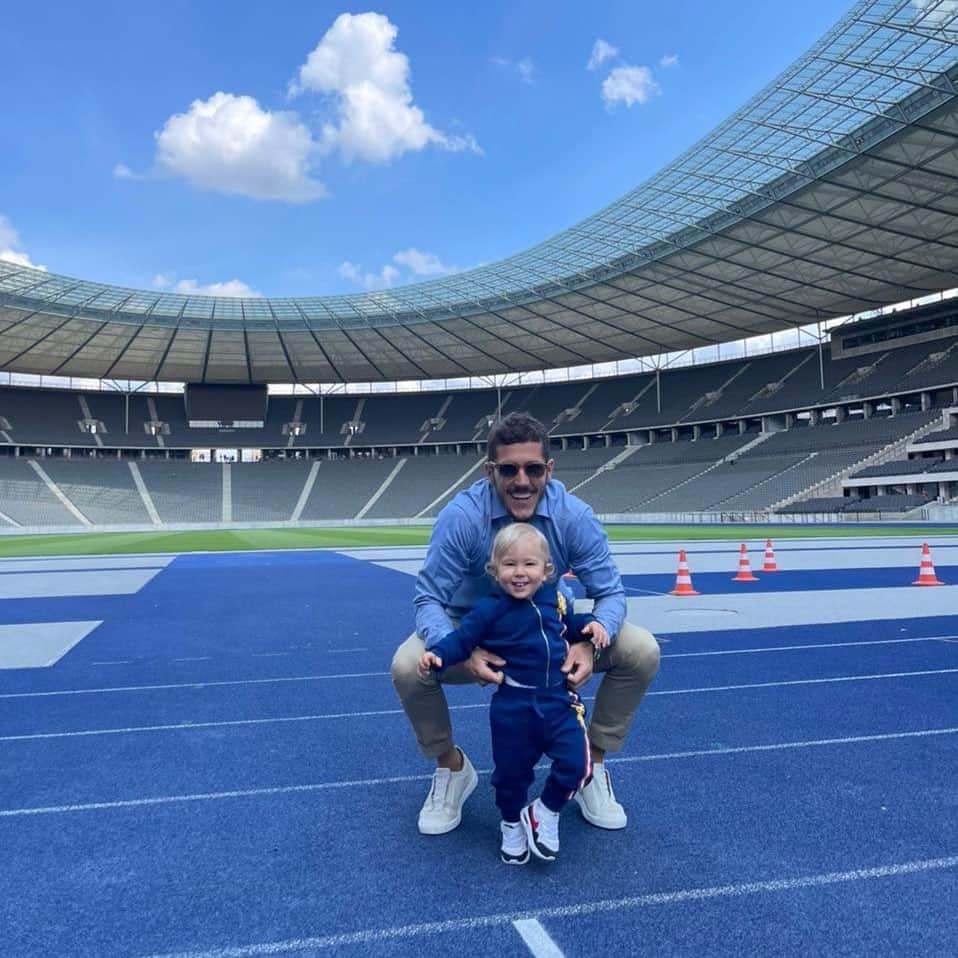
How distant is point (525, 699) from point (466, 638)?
1.11ft

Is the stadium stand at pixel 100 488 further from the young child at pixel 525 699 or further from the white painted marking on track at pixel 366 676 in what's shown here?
the young child at pixel 525 699

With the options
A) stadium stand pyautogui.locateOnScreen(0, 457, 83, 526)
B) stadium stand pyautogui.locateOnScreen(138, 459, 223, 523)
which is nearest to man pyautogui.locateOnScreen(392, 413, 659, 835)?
stadium stand pyautogui.locateOnScreen(0, 457, 83, 526)

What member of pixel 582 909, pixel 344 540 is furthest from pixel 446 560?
pixel 344 540

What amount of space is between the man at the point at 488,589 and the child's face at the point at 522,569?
0.42 metres

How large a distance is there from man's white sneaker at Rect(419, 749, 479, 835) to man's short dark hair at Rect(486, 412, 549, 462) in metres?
1.50

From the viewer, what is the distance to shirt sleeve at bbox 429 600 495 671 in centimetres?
312

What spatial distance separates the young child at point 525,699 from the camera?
3.06m

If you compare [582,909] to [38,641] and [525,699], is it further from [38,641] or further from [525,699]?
[38,641]

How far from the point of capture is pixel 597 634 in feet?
10.8

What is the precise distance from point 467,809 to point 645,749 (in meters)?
1.32

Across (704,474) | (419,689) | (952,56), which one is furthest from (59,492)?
(419,689)

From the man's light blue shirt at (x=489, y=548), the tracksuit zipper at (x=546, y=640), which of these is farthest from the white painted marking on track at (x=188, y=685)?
the tracksuit zipper at (x=546, y=640)

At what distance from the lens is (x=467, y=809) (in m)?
3.74

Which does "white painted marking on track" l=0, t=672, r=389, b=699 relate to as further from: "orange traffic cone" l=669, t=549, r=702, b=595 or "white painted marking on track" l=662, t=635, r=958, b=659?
"orange traffic cone" l=669, t=549, r=702, b=595
